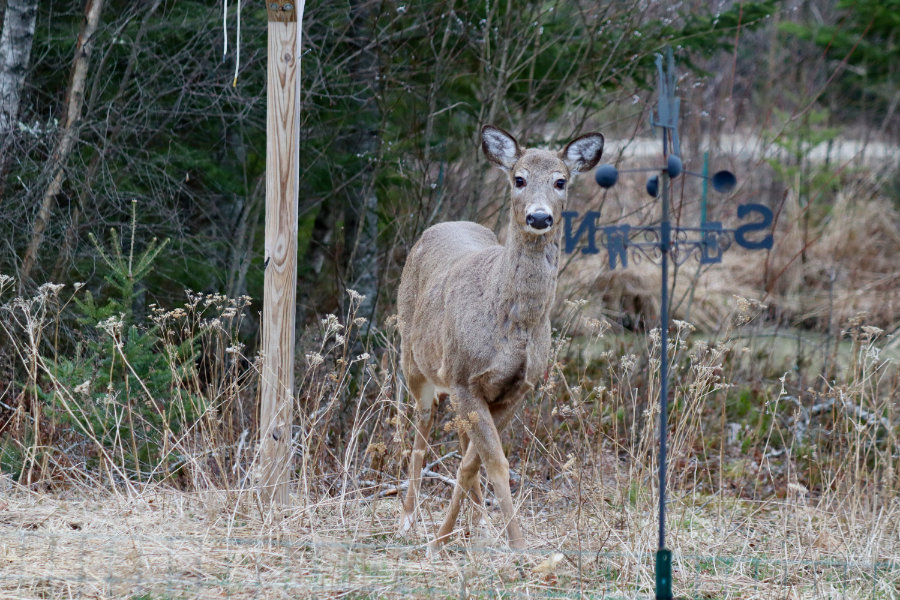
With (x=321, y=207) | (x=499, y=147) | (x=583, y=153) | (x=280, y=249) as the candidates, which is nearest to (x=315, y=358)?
(x=280, y=249)

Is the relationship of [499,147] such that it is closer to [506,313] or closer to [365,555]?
[506,313]

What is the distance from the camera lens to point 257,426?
587cm

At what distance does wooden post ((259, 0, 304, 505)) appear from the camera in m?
4.91

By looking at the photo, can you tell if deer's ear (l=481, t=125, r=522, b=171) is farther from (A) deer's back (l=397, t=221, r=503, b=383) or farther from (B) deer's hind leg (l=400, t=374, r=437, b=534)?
(B) deer's hind leg (l=400, t=374, r=437, b=534)

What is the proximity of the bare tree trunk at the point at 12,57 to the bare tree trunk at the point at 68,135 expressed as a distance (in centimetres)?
30

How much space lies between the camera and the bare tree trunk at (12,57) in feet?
21.8

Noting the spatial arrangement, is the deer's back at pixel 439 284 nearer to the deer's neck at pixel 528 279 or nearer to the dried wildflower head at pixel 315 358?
the deer's neck at pixel 528 279

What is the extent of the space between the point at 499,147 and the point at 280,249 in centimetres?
121

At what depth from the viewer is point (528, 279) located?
4.50 m

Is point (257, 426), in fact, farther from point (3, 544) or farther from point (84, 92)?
point (84, 92)

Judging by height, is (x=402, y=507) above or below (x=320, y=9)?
below

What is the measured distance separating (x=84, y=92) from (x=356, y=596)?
15.3ft

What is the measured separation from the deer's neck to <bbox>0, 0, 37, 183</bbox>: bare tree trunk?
3917 mm

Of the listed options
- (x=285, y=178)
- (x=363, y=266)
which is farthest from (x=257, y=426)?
(x=363, y=266)
